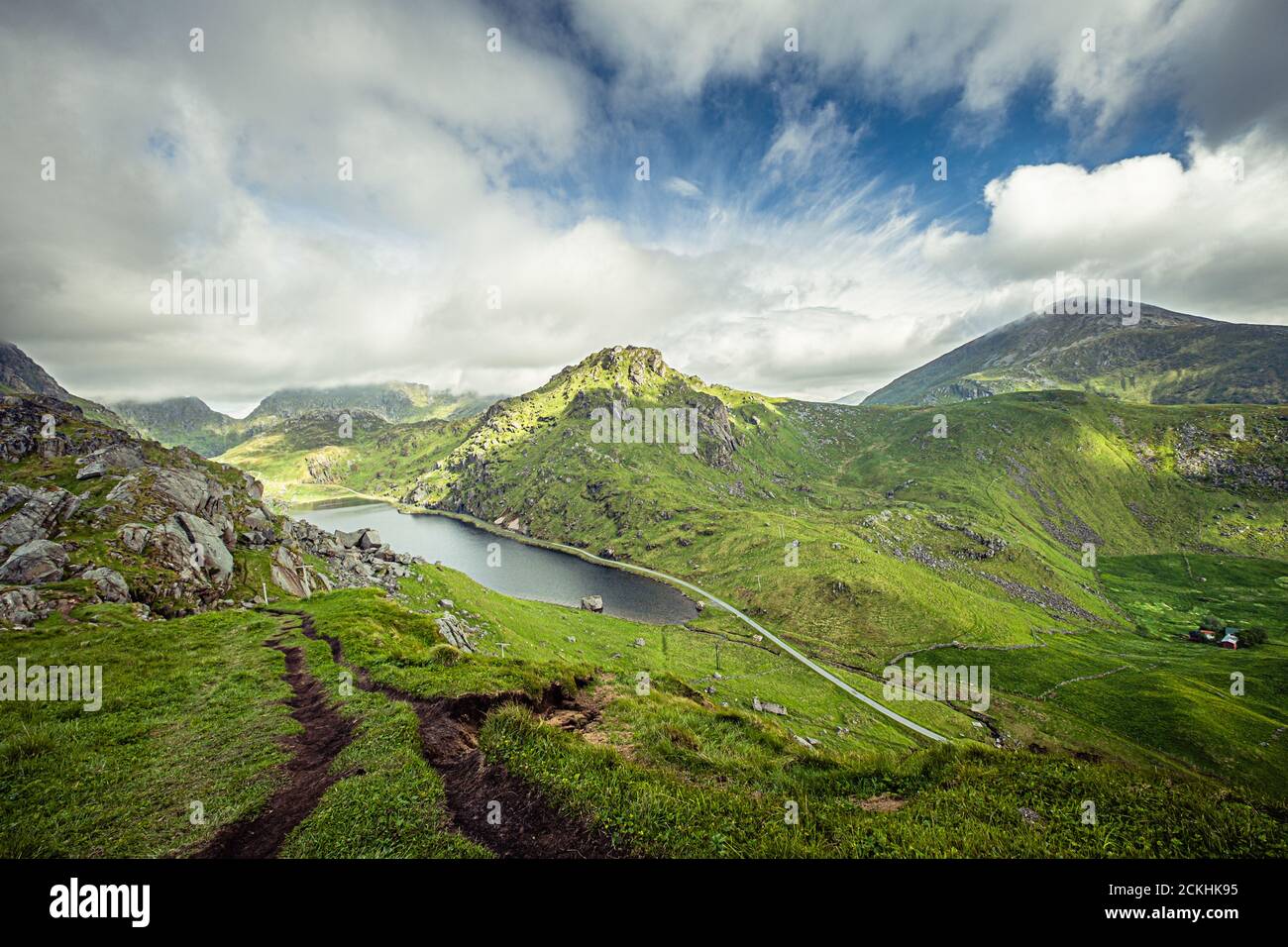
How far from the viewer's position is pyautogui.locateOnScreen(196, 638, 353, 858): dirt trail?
1029cm

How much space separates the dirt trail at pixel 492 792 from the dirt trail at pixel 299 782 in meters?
2.55

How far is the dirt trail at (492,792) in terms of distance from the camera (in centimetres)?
941

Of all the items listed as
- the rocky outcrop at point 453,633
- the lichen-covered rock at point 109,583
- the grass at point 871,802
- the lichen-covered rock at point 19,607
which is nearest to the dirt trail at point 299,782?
the grass at point 871,802

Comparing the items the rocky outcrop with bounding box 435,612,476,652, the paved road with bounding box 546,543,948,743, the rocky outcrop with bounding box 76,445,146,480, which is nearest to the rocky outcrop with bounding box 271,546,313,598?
the rocky outcrop with bounding box 435,612,476,652

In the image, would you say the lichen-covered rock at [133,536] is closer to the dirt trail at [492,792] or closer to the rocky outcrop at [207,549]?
the rocky outcrop at [207,549]

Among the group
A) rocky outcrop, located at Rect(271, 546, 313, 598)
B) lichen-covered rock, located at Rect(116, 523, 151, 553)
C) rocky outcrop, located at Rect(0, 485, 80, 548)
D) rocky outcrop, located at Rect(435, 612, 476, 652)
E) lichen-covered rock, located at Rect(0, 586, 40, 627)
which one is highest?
rocky outcrop, located at Rect(0, 485, 80, 548)

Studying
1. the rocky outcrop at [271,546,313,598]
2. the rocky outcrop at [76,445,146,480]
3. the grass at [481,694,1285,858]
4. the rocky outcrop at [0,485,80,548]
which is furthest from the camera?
the rocky outcrop at [76,445,146,480]

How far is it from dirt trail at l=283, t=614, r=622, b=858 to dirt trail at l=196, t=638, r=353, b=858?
8.38ft

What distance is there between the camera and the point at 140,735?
15688 mm

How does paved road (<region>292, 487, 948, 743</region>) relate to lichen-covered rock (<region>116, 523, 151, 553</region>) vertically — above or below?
below

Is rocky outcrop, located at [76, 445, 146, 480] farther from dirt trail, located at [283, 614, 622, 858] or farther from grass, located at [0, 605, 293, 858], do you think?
dirt trail, located at [283, 614, 622, 858]
